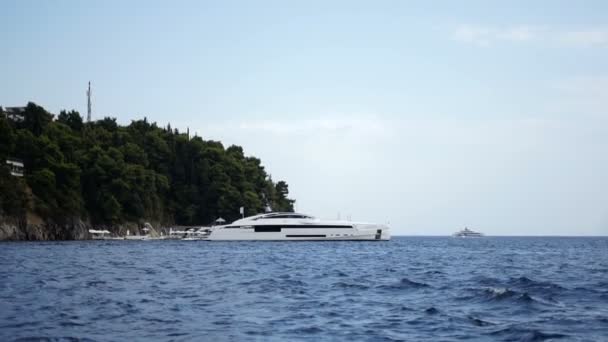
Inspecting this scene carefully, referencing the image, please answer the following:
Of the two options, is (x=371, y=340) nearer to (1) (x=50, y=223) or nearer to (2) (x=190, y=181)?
(1) (x=50, y=223)

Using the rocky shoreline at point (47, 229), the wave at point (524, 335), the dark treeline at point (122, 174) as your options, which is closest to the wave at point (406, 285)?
the wave at point (524, 335)

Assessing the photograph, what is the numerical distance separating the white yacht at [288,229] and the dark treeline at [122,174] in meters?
30.0

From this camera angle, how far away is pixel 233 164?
176250mm

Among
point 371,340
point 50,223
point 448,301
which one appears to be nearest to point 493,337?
point 371,340

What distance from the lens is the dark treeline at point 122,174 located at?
416 ft

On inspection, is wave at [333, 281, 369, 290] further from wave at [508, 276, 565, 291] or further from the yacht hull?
the yacht hull

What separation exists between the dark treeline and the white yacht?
30.0 m

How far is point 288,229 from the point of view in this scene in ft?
400

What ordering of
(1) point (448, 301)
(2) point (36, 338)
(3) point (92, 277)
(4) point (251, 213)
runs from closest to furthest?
(2) point (36, 338), (1) point (448, 301), (3) point (92, 277), (4) point (251, 213)

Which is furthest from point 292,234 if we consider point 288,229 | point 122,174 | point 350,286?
point 350,286

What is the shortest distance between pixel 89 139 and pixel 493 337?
Result: 14515 centimetres

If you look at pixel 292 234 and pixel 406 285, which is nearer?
pixel 406 285

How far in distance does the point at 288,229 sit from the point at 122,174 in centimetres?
4361

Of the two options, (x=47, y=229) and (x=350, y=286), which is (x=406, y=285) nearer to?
(x=350, y=286)
